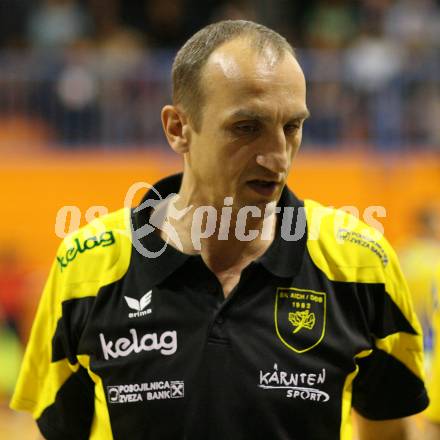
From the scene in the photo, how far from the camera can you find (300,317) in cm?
270

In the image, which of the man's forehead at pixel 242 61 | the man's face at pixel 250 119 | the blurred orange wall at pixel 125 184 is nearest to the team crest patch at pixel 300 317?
the man's face at pixel 250 119

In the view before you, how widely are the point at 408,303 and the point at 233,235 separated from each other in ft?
1.77

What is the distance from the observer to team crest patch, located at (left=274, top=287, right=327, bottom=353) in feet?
8.77

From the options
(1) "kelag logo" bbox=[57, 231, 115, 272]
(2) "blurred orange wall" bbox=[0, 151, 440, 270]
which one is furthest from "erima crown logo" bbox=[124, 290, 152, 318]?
(2) "blurred orange wall" bbox=[0, 151, 440, 270]

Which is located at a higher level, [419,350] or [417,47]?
[417,47]

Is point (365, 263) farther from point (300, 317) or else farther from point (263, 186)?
point (263, 186)

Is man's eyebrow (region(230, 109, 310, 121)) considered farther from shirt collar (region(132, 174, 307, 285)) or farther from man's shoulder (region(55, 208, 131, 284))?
man's shoulder (region(55, 208, 131, 284))

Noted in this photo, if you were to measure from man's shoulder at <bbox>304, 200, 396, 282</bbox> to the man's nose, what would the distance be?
34cm

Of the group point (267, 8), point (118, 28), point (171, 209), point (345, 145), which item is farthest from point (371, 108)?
point (171, 209)

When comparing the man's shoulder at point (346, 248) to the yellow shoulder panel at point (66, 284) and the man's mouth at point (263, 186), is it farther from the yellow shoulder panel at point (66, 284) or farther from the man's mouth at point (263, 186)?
the yellow shoulder panel at point (66, 284)

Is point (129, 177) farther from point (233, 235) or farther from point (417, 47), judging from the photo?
point (233, 235)

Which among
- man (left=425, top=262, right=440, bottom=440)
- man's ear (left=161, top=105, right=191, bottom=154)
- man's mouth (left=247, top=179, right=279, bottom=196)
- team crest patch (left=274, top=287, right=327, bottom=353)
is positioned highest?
man's ear (left=161, top=105, right=191, bottom=154)

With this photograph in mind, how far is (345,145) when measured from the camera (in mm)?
9344

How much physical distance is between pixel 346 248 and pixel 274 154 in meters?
0.41
